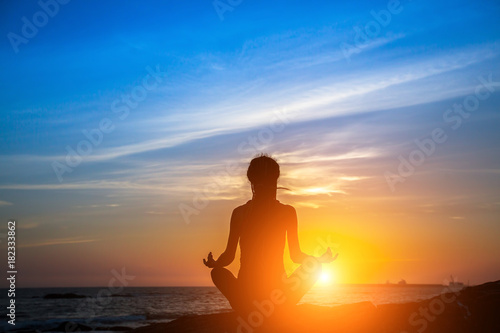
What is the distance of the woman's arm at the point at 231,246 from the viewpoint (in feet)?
19.5

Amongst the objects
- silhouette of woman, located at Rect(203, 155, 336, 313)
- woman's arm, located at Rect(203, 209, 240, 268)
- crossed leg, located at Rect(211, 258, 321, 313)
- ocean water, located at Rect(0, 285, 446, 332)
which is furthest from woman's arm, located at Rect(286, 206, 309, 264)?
ocean water, located at Rect(0, 285, 446, 332)

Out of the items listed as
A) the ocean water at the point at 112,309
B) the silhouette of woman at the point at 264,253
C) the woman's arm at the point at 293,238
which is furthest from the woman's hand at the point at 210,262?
the ocean water at the point at 112,309

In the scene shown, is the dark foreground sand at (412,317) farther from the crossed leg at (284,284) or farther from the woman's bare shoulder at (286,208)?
the woman's bare shoulder at (286,208)

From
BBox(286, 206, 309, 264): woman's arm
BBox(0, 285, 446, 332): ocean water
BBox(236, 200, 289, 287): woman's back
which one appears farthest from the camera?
BBox(0, 285, 446, 332): ocean water

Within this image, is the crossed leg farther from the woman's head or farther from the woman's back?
the woman's head

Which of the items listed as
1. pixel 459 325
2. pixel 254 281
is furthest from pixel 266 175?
pixel 459 325

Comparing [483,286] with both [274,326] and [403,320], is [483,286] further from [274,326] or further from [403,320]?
[274,326]

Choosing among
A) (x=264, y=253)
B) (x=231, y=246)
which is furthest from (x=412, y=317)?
(x=231, y=246)

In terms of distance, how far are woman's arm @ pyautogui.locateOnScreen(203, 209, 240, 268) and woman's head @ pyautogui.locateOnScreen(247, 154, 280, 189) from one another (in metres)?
0.56

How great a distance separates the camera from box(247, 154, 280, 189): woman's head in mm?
5727

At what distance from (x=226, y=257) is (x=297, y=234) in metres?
0.99

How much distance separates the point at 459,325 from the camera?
23.0 ft

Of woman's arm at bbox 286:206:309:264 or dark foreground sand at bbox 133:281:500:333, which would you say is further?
dark foreground sand at bbox 133:281:500:333

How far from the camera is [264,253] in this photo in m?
5.73
